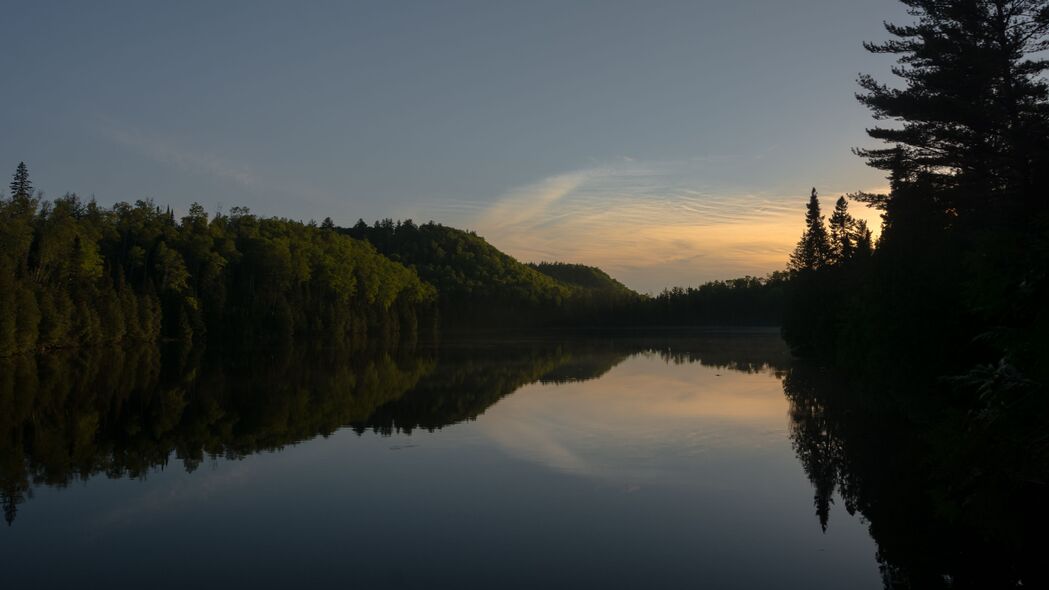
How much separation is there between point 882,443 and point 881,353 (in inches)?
209

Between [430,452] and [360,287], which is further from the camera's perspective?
[360,287]

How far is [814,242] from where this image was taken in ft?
221

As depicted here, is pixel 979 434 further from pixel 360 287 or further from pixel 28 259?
pixel 360 287

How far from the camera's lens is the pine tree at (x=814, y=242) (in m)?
65.2

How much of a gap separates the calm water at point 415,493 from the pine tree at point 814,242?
31.7 metres

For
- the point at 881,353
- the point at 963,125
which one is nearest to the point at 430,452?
the point at 881,353

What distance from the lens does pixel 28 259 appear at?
257 feet

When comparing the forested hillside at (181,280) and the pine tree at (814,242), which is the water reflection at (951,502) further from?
the forested hillside at (181,280)

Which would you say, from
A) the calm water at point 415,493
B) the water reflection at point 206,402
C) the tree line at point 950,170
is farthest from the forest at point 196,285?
the tree line at point 950,170

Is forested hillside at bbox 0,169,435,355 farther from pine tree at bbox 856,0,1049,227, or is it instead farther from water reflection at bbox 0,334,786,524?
pine tree at bbox 856,0,1049,227

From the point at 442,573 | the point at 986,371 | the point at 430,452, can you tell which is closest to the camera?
the point at 442,573

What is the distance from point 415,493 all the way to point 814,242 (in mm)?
57703

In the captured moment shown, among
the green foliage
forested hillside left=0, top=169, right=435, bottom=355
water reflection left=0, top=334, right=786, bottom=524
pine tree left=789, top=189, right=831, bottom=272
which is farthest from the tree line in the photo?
the green foliage

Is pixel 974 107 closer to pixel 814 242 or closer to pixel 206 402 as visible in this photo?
pixel 206 402
